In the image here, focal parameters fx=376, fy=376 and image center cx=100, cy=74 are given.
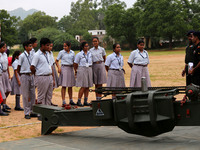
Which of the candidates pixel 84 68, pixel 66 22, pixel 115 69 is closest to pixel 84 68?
pixel 84 68

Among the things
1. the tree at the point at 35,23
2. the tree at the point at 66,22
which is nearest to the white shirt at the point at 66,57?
the tree at the point at 35,23

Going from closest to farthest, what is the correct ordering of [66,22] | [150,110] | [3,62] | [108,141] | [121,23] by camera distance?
1. [150,110]
2. [108,141]
3. [3,62]
4. [121,23]
5. [66,22]

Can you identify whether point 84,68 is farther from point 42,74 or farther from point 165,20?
point 165,20

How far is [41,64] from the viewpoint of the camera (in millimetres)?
8180

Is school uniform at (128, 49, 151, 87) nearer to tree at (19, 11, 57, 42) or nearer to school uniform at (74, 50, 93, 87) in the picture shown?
school uniform at (74, 50, 93, 87)

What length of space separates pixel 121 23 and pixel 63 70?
229ft

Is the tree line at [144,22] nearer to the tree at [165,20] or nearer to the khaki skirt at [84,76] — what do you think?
the tree at [165,20]

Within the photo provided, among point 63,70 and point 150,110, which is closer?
point 150,110

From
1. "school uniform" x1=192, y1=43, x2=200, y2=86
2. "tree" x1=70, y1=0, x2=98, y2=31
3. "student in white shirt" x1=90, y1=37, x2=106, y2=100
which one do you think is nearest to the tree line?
"tree" x1=70, y1=0, x2=98, y2=31

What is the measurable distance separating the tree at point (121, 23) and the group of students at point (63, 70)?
66798 millimetres

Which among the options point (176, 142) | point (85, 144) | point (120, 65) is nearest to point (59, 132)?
point (85, 144)

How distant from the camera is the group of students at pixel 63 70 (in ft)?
26.9

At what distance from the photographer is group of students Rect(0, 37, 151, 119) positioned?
8.20m

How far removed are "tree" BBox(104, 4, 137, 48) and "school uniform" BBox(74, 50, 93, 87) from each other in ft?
220
